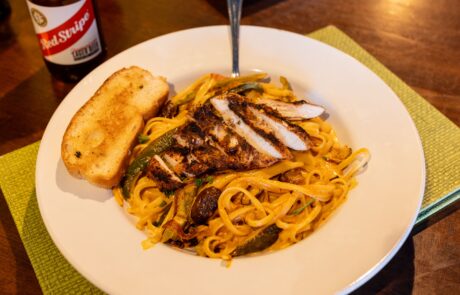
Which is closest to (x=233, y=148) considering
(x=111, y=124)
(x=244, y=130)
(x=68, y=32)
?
(x=244, y=130)

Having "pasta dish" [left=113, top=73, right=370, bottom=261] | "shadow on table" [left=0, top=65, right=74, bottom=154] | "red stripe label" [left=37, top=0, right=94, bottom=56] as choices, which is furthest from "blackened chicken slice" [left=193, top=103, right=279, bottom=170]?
"shadow on table" [left=0, top=65, right=74, bottom=154]

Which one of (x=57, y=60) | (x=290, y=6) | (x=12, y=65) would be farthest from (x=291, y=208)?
(x=12, y=65)

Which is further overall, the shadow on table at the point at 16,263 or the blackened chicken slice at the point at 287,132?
the blackened chicken slice at the point at 287,132

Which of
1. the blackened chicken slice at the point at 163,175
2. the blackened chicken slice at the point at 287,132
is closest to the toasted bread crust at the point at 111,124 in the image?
the blackened chicken slice at the point at 163,175

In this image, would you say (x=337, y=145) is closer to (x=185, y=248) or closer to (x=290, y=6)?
(x=185, y=248)

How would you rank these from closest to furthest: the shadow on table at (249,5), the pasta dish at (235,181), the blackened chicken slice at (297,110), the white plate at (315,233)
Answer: the white plate at (315,233) < the pasta dish at (235,181) < the blackened chicken slice at (297,110) < the shadow on table at (249,5)

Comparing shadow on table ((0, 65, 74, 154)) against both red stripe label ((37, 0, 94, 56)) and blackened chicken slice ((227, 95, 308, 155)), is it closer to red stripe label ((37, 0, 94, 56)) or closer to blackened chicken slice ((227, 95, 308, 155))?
red stripe label ((37, 0, 94, 56))

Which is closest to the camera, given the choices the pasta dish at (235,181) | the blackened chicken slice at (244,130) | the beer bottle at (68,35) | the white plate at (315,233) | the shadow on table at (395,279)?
the white plate at (315,233)

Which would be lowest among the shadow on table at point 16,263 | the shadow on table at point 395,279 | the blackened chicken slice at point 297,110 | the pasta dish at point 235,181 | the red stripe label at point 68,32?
the shadow on table at point 395,279

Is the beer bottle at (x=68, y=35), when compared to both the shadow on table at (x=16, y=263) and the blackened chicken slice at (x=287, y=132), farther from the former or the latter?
the blackened chicken slice at (x=287, y=132)

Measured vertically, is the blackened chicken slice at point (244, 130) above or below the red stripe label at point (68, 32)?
below
